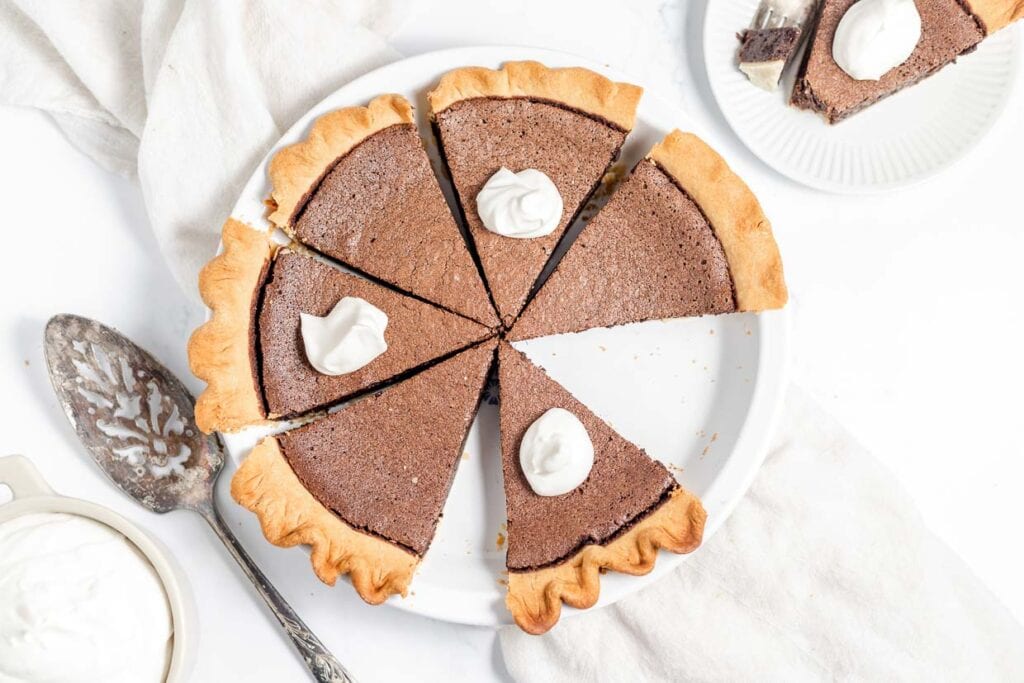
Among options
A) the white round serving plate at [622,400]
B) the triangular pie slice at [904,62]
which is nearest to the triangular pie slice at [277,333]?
the white round serving plate at [622,400]

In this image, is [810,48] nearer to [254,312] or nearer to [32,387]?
[254,312]

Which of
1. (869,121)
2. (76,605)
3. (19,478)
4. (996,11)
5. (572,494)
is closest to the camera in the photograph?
(76,605)

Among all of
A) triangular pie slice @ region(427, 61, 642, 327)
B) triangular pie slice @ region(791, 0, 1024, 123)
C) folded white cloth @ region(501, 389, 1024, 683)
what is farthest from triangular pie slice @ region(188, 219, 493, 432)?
triangular pie slice @ region(791, 0, 1024, 123)

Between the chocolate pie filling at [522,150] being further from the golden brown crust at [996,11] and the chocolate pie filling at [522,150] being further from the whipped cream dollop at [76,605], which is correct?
the whipped cream dollop at [76,605]

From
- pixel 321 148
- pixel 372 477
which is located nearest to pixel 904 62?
pixel 321 148

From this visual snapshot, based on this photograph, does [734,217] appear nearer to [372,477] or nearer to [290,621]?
[372,477]

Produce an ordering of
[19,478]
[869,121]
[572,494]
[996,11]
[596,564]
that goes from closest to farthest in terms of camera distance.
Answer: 1. [19,478]
2. [596,564]
3. [572,494]
4. [996,11]
5. [869,121]

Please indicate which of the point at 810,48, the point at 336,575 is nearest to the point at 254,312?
the point at 336,575
